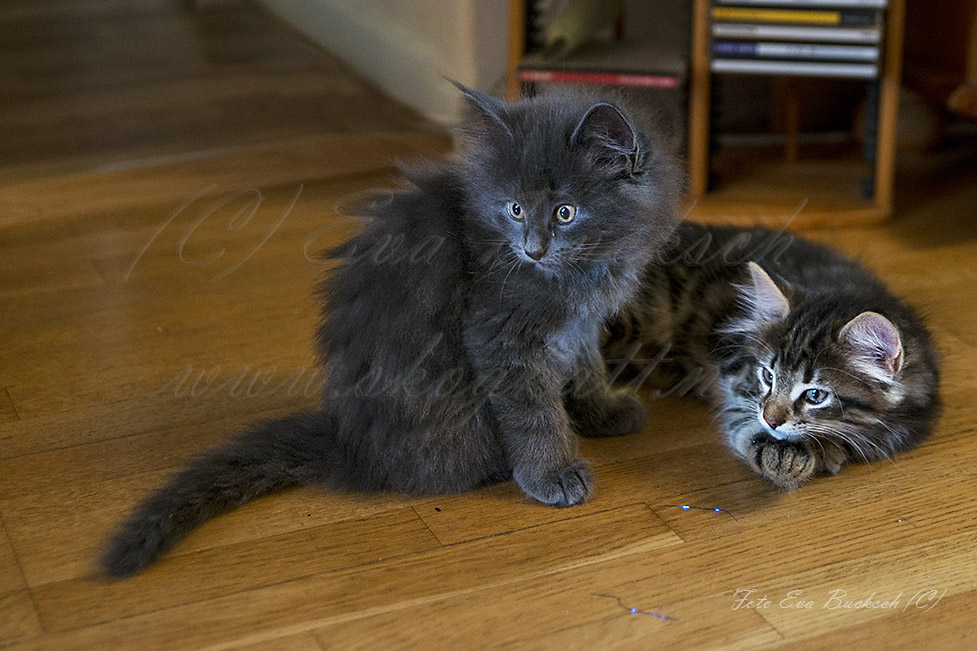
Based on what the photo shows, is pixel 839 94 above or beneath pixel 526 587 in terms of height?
above

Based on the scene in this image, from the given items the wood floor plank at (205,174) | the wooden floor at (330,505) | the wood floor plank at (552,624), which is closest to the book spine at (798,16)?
the wooden floor at (330,505)

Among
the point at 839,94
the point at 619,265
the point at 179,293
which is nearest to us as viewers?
the point at 619,265

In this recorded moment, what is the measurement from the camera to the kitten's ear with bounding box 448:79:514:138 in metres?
1.38

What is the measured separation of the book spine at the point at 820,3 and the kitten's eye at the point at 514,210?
1263mm

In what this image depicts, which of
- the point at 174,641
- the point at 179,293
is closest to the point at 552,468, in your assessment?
the point at 174,641

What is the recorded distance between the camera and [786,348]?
1584 millimetres

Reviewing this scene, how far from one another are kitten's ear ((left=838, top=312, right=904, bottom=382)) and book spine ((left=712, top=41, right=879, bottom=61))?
112 cm

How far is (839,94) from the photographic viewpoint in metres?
3.08

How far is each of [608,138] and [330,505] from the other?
661 millimetres

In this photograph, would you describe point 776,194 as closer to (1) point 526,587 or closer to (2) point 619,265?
(2) point 619,265

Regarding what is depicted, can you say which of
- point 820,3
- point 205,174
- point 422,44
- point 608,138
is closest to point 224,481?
point 608,138

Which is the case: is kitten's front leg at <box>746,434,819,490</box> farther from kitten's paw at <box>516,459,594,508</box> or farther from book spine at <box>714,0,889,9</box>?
book spine at <box>714,0,889,9</box>

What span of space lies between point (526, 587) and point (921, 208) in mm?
1784

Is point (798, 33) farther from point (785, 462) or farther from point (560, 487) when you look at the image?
point (560, 487)
